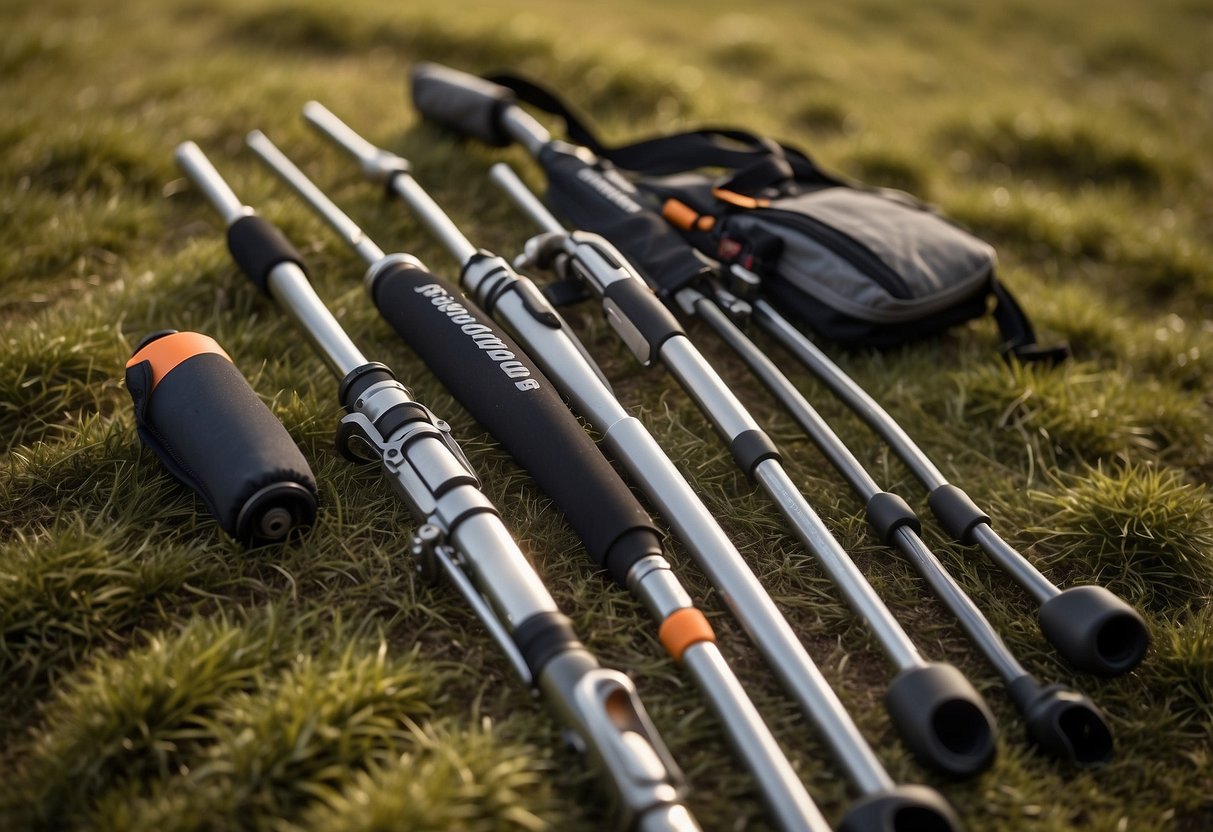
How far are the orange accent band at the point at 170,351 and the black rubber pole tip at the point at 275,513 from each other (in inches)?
22.3

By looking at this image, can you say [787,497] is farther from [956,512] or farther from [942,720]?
[942,720]

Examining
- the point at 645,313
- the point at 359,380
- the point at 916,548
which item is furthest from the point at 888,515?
the point at 359,380

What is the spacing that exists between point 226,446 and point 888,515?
1915 mm

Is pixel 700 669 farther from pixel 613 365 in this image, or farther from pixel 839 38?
pixel 839 38

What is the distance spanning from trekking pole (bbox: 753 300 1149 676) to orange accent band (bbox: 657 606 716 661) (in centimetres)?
98

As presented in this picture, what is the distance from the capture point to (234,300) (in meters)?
3.76

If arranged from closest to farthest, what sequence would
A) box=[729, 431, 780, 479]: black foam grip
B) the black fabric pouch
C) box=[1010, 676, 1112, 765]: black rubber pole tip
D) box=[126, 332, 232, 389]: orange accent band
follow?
box=[1010, 676, 1112, 765]: black rubber pole tip → box=[126, 332, 232, 389]: orange accent band → box=[729, 431, 780, 479]: black foam grip → the black fabric pouch

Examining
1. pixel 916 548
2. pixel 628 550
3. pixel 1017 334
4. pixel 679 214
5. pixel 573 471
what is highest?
pixel 679 214

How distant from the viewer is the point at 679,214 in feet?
13.1

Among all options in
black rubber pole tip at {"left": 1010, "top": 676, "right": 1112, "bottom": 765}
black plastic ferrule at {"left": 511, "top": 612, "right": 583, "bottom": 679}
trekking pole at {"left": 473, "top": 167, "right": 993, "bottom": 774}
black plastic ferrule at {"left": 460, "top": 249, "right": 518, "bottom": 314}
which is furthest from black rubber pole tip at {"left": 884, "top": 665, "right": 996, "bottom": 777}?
black plastic ferrule at {"left": 460, "top": 249, "right": 518, "bottom": 314}

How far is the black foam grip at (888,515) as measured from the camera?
2.82 meters

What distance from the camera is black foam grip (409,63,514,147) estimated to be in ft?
15.6

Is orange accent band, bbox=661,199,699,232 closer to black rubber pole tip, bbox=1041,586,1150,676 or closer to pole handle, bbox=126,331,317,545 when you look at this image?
pole handle, bbox=126,331,317,545

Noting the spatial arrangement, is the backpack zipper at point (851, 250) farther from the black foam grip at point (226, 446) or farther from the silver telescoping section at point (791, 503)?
the black foam grip at point (226, 446)
